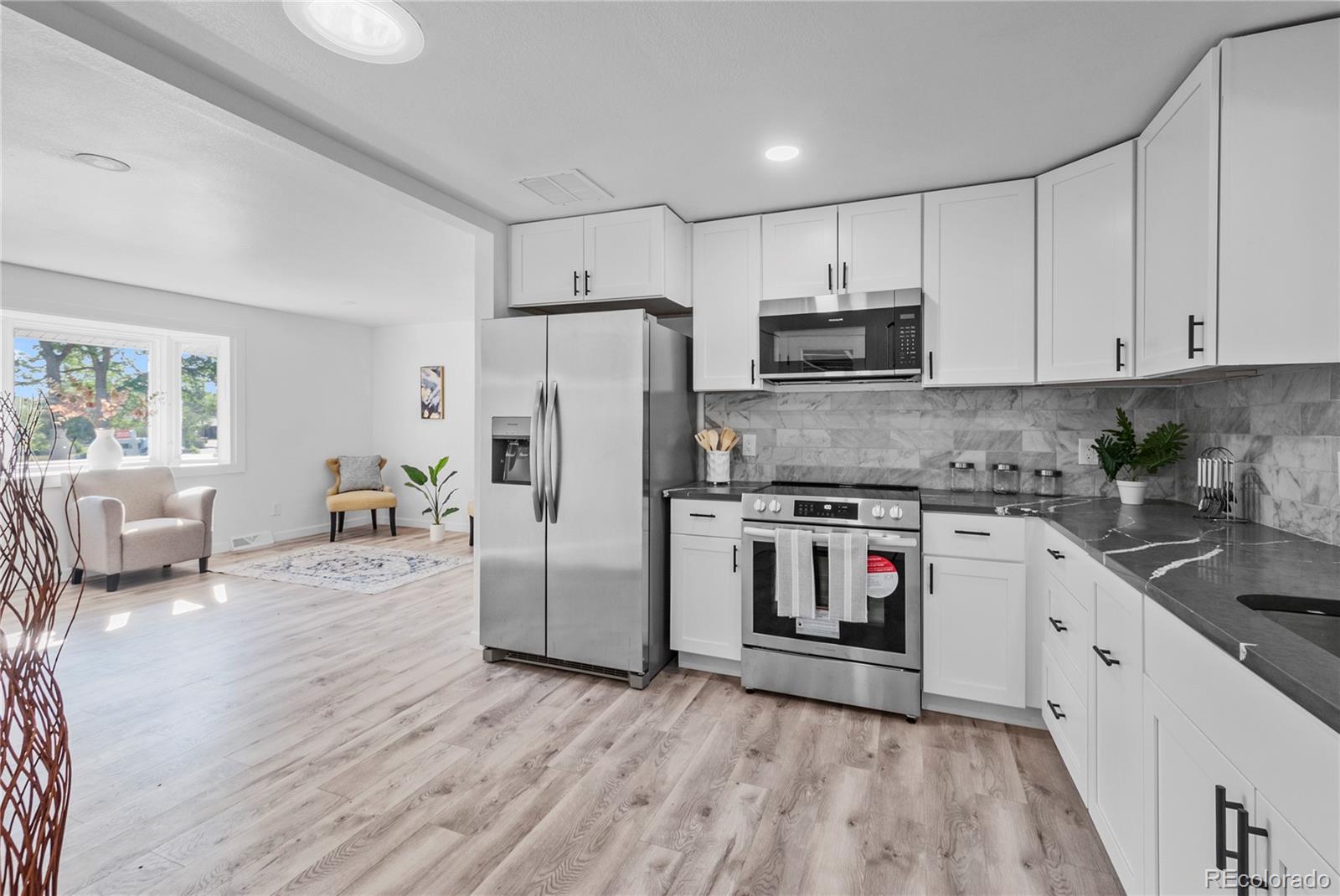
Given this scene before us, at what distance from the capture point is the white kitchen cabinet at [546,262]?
3.39 m

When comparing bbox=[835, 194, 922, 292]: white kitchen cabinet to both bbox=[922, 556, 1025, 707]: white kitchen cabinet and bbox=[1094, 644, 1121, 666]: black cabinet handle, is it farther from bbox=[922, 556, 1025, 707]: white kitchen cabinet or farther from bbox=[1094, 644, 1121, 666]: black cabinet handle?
A: bbox=[1094, 644, 1121, 666]: black cabinet handle

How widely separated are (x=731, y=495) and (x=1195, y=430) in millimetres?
1952

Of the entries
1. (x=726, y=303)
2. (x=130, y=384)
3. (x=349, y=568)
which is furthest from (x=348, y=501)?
(x=726, y=303)

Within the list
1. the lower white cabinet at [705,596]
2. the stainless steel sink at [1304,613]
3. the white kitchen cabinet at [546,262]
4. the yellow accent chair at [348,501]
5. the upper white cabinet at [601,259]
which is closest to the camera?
the stainless steel sink at [1304,613]

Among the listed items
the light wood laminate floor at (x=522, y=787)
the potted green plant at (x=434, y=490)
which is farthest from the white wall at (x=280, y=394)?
the light wood laminate floor at (x=522, y=787)

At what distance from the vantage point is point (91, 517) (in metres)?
4.73

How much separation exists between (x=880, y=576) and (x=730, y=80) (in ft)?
6.45

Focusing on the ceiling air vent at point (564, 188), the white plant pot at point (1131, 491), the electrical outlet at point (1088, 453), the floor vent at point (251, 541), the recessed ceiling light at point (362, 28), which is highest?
the ceiling air vent at point (564, 188)

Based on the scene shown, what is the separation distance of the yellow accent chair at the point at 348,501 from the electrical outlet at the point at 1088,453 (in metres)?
6.25

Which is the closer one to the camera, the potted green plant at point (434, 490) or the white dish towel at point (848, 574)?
the white dish towel at point (848, 574)

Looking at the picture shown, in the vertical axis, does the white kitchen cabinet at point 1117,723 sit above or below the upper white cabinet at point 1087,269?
below

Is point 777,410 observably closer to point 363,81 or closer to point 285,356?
point 363,81

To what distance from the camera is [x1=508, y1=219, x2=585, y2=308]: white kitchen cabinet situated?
339 cm

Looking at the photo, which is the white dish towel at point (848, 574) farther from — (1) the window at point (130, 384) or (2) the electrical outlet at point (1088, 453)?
(1) the window at point (130, 384)
